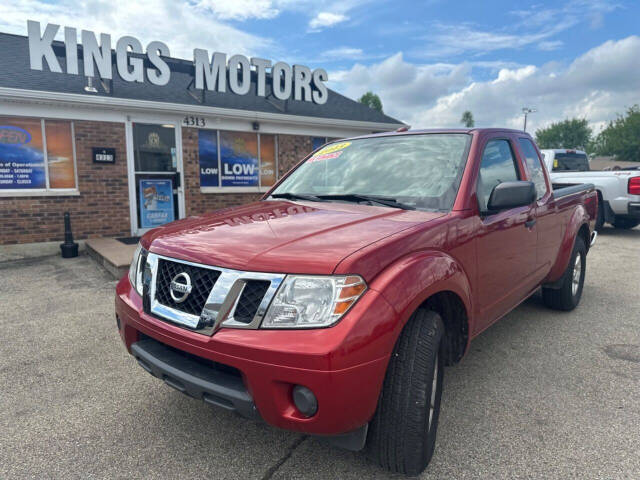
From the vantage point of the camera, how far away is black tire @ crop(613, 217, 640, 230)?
443 inches

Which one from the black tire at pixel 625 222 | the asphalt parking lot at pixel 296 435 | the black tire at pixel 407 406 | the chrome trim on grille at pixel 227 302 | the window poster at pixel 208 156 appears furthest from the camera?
the black tire at pixel 625 222

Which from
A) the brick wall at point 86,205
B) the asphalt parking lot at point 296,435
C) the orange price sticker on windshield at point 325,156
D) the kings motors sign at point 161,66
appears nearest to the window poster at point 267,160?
the kings motors sign at point 161,66

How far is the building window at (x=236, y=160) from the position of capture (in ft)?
33.7

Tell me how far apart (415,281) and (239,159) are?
30.7 ft

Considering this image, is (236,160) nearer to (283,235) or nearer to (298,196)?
(298,196)

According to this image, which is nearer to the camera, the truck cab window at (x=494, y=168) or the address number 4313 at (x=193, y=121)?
the truck cab window at (x=494, y=168)

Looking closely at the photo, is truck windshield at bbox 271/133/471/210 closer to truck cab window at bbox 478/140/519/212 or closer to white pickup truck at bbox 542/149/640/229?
truck cab window at bbox 478/140/519/212

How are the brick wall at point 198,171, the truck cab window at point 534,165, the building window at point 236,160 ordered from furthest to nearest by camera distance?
the building window at point 236,160
the brick wall at point 198,171
the truck cab window at point 534,165

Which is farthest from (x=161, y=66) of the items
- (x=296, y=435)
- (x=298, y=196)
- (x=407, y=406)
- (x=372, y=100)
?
(x=372, y=100)

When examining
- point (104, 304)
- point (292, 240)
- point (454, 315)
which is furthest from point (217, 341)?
point (104, 304)

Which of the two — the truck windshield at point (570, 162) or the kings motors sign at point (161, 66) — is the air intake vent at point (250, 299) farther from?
the truck windshield at point (570, 162)

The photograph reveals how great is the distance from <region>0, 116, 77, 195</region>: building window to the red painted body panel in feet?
23.1

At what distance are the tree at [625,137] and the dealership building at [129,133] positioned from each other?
49844 mm

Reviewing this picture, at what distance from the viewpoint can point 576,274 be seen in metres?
4.68
